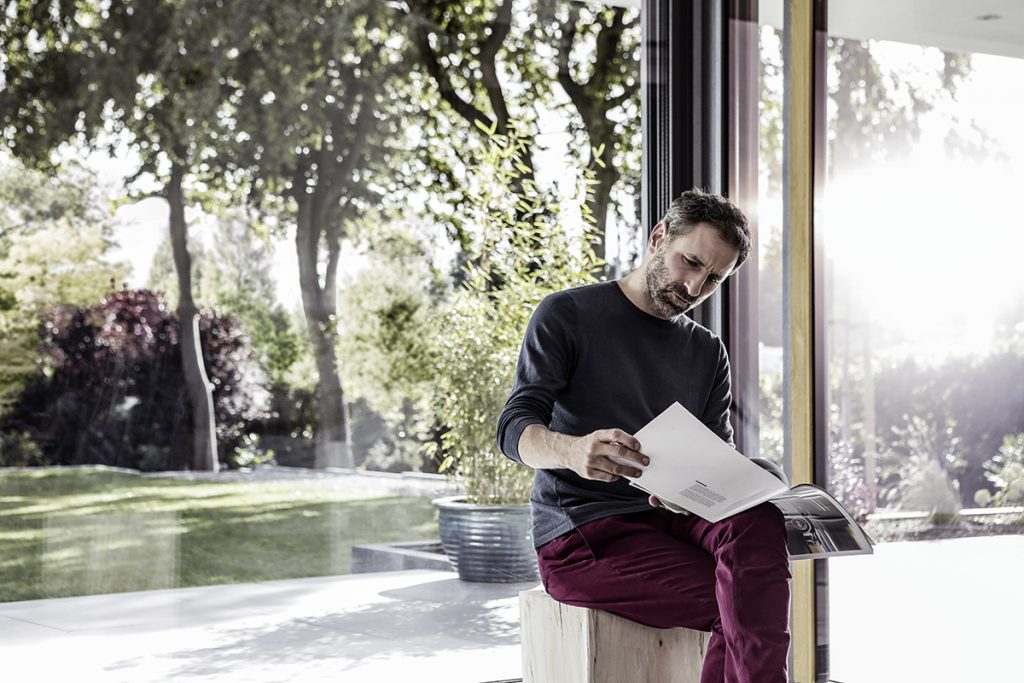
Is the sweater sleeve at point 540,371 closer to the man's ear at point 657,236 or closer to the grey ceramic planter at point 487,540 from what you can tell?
the man's ear at point 657,236

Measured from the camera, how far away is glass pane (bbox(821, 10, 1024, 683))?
2908 mm

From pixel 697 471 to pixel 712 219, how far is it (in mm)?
602

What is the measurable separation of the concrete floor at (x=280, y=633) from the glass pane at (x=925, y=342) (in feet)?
3.37

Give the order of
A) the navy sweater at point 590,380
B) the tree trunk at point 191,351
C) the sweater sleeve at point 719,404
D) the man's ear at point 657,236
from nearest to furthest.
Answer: the navy sweater at point 590,380 < the man's ear at point 657,236 < the sweater sleeve at point 719,404 < the tree trunk at point 191,351

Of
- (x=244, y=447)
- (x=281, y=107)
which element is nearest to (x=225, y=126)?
(x=281, y=107)

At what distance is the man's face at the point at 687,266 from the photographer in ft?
8.03

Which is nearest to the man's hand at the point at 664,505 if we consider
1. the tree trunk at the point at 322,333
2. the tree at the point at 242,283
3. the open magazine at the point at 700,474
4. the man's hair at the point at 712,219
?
the open magazine at the point at 700,474

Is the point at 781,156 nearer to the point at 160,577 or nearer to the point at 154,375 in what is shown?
the point at 154,375

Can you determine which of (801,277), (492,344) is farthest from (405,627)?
(801,277)

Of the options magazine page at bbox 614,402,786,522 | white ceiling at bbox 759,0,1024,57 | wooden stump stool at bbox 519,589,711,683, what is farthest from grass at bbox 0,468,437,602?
white ceiling at bbox 759,0,1024,57

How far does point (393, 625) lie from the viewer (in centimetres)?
322

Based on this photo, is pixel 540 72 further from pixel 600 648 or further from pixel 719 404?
pixel 600 648

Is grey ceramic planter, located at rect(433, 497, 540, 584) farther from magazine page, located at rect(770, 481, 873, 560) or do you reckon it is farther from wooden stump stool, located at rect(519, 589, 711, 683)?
magazine page, located at rect(770, 481, 873, 560)

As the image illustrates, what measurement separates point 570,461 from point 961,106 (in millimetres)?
1587
